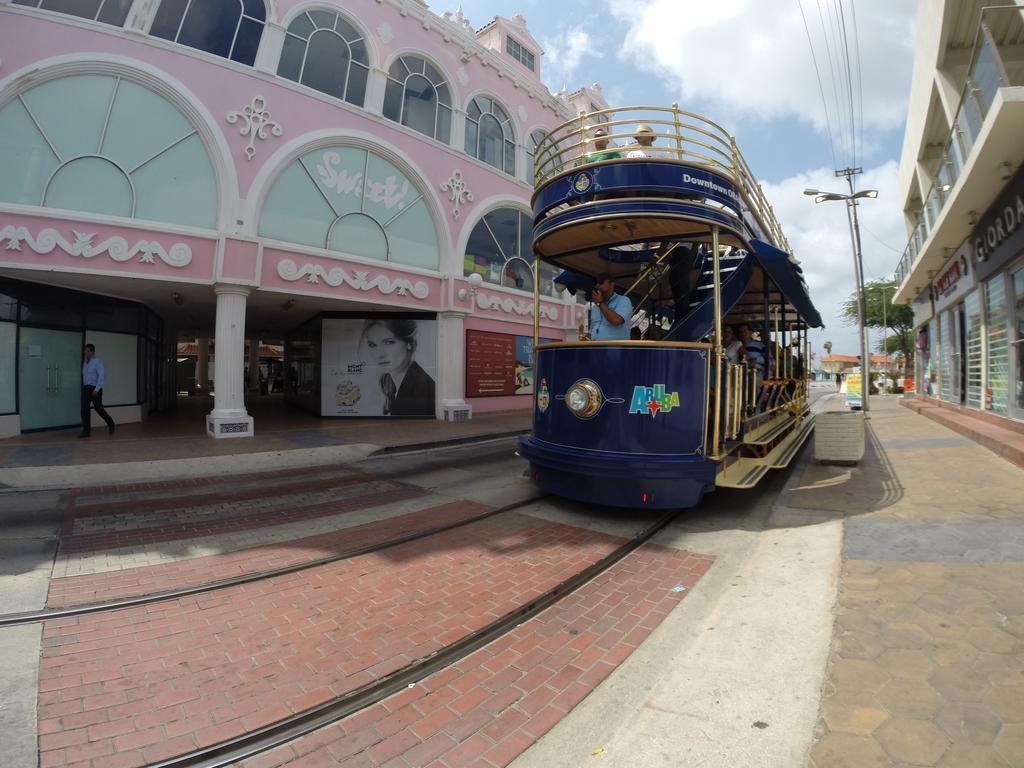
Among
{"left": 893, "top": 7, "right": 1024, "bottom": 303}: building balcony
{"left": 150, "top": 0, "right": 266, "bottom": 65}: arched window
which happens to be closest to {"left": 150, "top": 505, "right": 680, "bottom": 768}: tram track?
Result: {"left": 893, "top": 7, "right": 1024, "bottom": 303}: building balcony

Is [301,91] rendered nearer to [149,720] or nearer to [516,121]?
[516,121]

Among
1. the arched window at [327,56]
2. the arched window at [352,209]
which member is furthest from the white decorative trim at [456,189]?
the arched window at [327,56]

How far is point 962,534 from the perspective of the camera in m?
4.25

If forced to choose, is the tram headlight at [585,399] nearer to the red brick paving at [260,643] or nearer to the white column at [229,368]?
the red brick paving at [260,643]

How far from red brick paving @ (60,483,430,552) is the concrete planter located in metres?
6.40

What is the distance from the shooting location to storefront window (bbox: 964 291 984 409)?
11344mm

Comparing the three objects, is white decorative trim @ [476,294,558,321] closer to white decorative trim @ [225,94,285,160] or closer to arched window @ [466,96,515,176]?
arched window @ [466,96,515,176]

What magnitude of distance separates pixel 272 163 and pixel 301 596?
1059 centimetres

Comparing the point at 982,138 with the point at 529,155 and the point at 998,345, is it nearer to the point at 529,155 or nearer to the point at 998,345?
the point at 998,345

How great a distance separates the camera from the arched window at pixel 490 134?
15547mm

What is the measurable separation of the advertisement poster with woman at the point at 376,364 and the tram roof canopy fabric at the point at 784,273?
374 inches

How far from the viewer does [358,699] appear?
7.97 feet

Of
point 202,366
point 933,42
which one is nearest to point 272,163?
point 933,42

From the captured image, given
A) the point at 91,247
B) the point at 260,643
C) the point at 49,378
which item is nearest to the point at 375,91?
the point at 91,247
